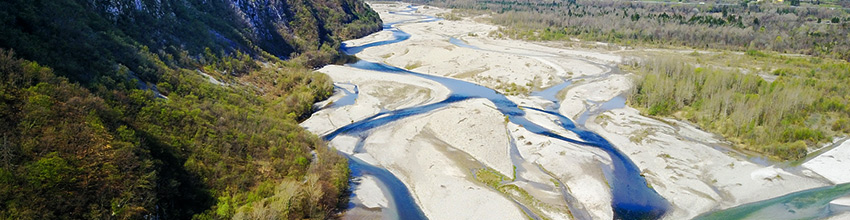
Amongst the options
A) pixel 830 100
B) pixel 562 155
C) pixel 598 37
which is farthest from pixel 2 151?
pixel 598 37

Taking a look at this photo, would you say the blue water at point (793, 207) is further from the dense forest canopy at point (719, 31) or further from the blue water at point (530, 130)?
the dense forest canopy at point (719, 31)

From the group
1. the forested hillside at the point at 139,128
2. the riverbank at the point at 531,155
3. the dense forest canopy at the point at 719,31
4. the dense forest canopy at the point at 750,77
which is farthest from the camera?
the dense forest canopy at the point at 719,31

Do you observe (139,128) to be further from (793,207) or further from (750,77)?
(750,77)

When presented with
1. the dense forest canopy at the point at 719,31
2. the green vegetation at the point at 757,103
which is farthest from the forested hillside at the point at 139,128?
the dense forest canopy at the point at 719,31

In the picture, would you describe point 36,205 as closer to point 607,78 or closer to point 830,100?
point 830,100

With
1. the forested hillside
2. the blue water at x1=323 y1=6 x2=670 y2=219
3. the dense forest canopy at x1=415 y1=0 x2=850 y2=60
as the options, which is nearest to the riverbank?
the blue water at x1=323 y1=6 x2=670 y2=219

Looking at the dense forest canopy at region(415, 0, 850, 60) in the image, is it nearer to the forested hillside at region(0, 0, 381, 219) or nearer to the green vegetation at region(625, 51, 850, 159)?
the green vegetation at region(625, 51, 850, 159)

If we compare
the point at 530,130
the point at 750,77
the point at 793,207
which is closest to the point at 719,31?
the point at 750,77

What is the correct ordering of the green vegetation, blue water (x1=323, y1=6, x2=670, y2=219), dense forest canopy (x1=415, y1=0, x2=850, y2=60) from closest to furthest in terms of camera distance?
blue water (x1=323, y1=6, x2=670, y2=219)
the green vegetation
dense forest canopy (x1=415, y1=0, x2=850, y2=60)
